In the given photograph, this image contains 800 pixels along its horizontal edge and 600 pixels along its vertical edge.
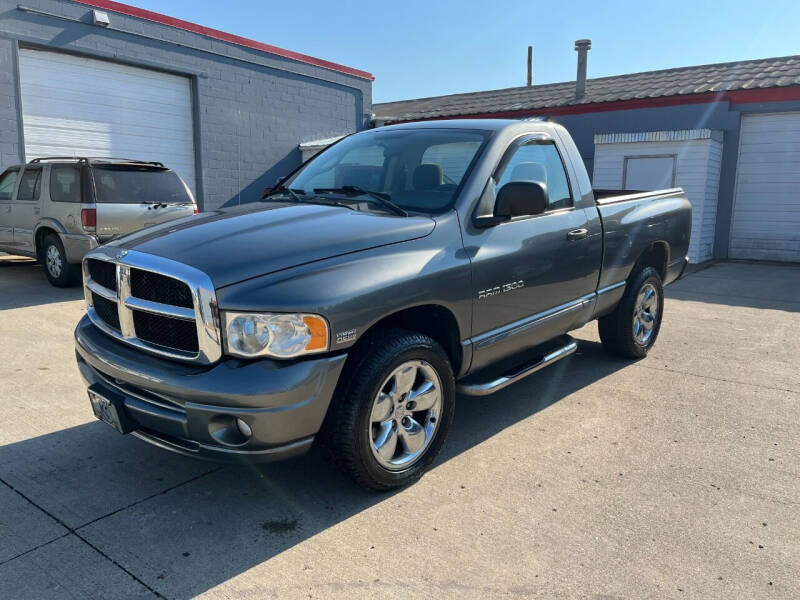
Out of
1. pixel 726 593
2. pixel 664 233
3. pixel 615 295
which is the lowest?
pixel 726 593

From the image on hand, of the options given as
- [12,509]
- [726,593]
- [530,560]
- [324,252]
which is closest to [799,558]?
[726,593]

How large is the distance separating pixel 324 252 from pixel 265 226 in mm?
500

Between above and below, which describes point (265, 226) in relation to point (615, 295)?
above

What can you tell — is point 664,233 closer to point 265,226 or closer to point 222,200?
point 265,226

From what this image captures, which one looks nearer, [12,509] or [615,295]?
[12,509]

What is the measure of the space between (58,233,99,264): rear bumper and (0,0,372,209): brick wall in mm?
4617

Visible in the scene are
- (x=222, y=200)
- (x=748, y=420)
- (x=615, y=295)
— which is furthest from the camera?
(x=222, y=200)

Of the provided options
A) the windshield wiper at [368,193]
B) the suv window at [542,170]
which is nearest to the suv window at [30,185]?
the windshield wiper at [368,193]

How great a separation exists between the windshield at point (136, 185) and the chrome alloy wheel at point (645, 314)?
6366mm

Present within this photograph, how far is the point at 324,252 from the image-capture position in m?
2.85

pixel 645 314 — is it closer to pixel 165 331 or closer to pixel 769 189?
pixel 165 331

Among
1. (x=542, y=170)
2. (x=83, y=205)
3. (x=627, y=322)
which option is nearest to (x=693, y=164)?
(x=627, y=322)

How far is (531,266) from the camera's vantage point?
3.79 metres

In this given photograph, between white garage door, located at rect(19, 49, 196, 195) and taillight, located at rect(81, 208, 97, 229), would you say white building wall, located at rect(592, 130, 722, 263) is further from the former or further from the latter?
taillight, located at rect(81, 208, 97, 229)
